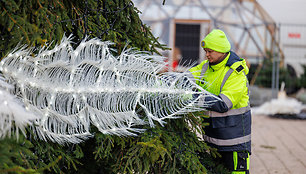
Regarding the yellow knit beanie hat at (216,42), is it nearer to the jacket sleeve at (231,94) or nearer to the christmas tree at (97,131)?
the jacket sleeve at (231,94)

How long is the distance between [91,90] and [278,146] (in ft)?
17.0

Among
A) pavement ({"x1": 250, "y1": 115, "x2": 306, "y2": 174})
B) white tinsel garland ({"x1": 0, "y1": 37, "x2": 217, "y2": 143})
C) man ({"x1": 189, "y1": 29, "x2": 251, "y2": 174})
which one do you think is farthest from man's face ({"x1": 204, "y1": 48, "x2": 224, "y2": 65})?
pavement ({"x1": 250, "y1": 115, "x2": 306, "y2": 174})

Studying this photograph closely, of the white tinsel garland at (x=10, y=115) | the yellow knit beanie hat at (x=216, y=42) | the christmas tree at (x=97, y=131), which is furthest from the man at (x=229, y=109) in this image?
the white tinsel garland at (x=10, y=115)

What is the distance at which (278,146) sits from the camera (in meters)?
6.46

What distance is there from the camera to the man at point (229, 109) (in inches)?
111

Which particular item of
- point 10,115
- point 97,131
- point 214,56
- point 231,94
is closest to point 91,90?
point 97,131

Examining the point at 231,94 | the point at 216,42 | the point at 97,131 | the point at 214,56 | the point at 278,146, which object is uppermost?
the point at 216,42

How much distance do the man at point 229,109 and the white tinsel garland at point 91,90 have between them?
1.99ft

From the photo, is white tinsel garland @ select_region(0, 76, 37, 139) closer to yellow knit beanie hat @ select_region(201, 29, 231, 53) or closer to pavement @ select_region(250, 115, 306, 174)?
yellow knit beanie hat @ select_region(201, 29, 231, 53)

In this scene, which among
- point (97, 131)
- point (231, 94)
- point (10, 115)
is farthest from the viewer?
point (231, 94)

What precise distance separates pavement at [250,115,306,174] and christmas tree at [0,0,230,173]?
278 cm

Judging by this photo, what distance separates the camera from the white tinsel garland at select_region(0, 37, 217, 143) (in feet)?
6.40

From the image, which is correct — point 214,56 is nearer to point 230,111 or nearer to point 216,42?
point 216,42

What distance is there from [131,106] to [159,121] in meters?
0.18
